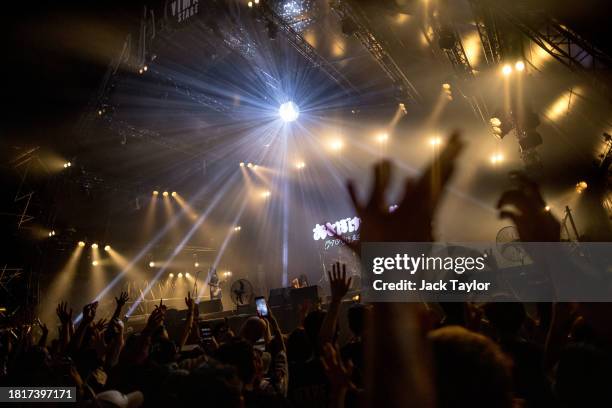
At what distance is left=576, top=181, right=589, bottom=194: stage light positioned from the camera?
10.3 meters

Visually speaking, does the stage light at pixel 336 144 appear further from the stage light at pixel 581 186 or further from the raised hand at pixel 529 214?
the raised hand at pixel 529 214

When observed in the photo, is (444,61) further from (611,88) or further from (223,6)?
(223,6)

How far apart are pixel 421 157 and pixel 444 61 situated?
464cm

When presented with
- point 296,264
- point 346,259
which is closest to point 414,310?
point 346,259

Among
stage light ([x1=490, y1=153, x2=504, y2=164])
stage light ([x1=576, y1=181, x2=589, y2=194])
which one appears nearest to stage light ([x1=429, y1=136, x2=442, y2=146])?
stage light ([x1=490, y1=153, x2=504, y2=164])

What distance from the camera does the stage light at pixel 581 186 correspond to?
10258mm

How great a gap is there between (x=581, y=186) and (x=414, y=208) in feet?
39.9

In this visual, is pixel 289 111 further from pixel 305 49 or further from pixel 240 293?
pixel 240 293

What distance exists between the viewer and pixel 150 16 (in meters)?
7.91

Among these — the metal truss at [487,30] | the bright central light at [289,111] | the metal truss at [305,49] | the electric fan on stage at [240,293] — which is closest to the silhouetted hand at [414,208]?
the metal truss at [487,30]

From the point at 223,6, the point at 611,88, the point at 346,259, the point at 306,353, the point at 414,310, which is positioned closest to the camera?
the point at 414,310

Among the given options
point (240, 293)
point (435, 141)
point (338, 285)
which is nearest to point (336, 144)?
point (435, 141)

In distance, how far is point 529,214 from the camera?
1.53m

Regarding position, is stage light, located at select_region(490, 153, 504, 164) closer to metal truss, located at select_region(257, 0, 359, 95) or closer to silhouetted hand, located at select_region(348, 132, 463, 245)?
metal truss, located at select_region(257, 0, 359, 95)
